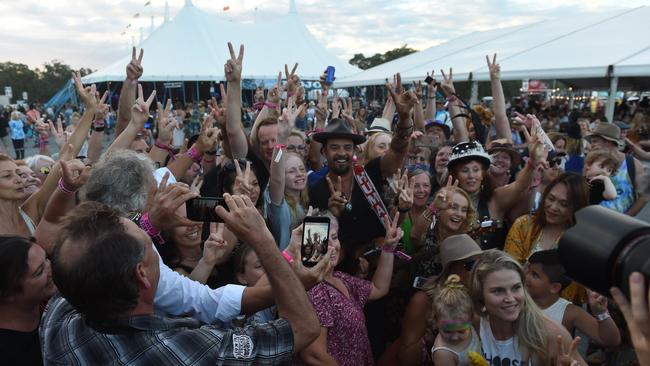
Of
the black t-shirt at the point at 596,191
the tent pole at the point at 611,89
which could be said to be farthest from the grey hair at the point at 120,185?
the tent pole at the point at 611,89

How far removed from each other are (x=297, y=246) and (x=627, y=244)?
119 cm

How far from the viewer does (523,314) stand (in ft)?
7.18

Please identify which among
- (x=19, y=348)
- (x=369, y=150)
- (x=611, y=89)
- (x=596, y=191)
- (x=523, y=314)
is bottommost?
(x=523, y=314)

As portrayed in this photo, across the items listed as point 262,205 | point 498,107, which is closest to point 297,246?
point 262,205

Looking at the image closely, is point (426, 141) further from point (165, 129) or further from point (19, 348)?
point (19, 348)

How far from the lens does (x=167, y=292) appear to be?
5.95 feet

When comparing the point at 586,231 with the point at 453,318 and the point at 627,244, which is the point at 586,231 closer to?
the point at 627,244

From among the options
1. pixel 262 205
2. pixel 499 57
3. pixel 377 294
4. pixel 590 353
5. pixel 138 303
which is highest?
pixel 499 57

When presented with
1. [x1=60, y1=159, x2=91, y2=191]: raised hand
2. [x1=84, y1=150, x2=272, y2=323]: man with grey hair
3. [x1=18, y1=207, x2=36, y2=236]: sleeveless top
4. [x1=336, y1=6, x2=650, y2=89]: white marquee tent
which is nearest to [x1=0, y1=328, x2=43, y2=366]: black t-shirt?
[x1=84, y1=150, x2=272, y2=323]: man with grey hair

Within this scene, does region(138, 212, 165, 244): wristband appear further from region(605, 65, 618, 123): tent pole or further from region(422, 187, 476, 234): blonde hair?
region(605, 65, 618, 123): tent pole

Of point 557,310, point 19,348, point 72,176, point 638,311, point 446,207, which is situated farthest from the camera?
point 446,207

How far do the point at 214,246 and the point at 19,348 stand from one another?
84 centimetres

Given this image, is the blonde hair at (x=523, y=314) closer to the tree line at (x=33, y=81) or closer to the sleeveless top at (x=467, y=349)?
the sleeveless top at (x=467, y=349)

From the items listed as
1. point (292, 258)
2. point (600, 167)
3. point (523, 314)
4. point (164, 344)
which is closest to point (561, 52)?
point (600, 167)
